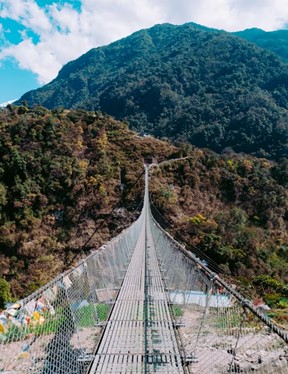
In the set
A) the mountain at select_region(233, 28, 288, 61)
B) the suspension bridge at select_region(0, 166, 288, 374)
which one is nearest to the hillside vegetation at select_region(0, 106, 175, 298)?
the suspension bridge at select_region(0, 166, 288, 374)

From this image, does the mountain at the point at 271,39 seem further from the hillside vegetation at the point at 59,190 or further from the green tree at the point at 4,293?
the green tree at the point at 4,293

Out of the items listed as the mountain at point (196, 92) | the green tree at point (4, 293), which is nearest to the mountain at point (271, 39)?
the mountain at point (196, 92)

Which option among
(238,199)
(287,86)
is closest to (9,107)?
(238,199)

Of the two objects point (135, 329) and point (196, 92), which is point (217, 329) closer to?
point (135, 329)

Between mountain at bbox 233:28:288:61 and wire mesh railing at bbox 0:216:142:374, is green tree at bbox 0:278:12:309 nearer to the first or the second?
wire mesh railing at bbox 0:216:142:374

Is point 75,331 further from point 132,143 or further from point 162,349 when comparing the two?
point 132,143

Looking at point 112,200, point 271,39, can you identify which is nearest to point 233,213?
point 112,200
